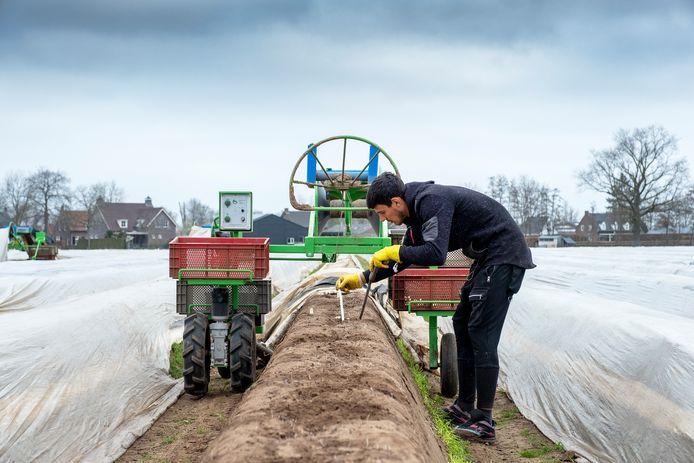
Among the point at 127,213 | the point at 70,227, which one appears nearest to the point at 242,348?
the point at 70,227

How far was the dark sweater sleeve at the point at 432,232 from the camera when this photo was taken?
394 cm

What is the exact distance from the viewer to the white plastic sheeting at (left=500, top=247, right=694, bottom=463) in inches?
164

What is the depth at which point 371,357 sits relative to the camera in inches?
177

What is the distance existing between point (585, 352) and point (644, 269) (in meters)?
9.20

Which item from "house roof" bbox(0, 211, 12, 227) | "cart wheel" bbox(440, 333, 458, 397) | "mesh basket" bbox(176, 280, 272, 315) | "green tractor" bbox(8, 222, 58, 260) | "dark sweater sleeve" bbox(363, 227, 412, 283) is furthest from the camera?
"house roof" bbox(0, 211, 12, 227)

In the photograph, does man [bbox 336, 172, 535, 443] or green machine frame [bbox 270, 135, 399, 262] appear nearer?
man [bbox 336, 172, 535, 443]

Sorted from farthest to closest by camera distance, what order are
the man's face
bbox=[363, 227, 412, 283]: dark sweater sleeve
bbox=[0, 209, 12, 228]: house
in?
bbox=[0, 209, 12, 228]: house, bbox=[363, 227, 412, 283]: dark sweater sleeve, the man's face

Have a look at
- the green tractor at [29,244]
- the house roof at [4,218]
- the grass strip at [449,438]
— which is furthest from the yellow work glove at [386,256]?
the house roof at [4,218]

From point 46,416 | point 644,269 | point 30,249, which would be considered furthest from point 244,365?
point 30,249

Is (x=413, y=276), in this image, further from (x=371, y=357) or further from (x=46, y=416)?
(x=46, y=416)

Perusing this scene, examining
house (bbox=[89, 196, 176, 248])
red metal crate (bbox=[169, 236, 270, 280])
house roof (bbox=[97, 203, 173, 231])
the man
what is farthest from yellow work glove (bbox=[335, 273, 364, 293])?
house roof (bbox=[97, 203, 173, 231])

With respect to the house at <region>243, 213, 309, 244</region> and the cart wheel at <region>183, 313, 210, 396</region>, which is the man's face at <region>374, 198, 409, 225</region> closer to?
the cart wheel at <region>183, 313, 210, 396</region>

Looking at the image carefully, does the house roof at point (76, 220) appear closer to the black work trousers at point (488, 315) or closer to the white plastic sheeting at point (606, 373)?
→ the white plastic sheeting at point (606, 373)

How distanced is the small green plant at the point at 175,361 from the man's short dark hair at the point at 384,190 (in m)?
4.57
